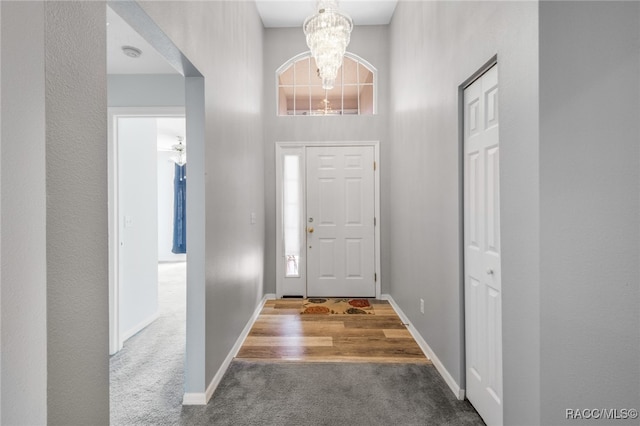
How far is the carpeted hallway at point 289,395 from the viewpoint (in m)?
1.96

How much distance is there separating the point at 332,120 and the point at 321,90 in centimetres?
45

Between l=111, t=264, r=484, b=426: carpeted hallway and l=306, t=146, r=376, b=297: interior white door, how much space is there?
6.03 ft

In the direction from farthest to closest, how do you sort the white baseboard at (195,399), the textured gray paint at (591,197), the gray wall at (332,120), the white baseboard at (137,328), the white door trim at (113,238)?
the gray wall at (332,120)
the white baseboard at (137,328)
the white door trim at (113,238)
the white baseboard at (195,399)
the textured gray paint at (591,197)

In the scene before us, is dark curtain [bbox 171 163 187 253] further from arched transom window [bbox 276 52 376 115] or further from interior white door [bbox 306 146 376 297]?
interior white door [bbox 306 146 376 297]

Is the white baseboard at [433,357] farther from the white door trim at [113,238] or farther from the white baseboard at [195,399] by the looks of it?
the white door trim at [113,238]

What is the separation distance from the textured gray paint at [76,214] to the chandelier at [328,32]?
6.72ft

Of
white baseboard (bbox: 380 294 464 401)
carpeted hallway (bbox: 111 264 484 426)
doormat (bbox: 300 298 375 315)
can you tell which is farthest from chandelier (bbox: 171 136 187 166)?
white baseboard (bbox: 380 294 464 401)

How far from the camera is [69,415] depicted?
988 millimetres

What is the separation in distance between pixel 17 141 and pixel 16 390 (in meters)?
0.66

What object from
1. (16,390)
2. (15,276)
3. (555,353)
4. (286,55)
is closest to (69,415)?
(16,390)

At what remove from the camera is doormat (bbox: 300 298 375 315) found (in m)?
3.84

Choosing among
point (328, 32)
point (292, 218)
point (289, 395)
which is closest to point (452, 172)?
point (328, 32)

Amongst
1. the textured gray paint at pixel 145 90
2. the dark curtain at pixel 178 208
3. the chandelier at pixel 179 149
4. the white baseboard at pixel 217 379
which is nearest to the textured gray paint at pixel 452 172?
the white baseboard at pixel 217 379

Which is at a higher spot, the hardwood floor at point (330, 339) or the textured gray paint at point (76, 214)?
the textured gray paint at point (76, 214)
